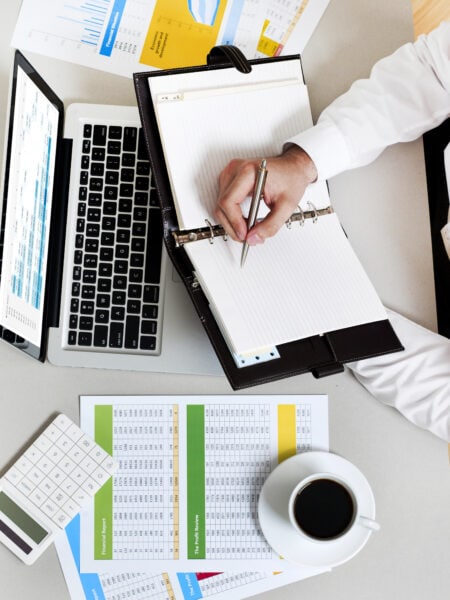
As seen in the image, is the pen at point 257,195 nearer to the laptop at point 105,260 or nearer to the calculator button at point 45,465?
the laptop at point 105,260

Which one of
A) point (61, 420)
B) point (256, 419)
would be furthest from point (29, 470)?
point (256, 419)

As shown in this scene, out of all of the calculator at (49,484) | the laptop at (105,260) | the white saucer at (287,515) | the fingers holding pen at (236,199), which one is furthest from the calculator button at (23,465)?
the fingers holding pen at (236,199)

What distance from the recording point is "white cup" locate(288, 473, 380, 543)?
0.83 meters

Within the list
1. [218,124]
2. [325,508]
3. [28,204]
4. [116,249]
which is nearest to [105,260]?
[116,249]

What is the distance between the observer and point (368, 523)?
831 mm

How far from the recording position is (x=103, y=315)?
90 centimetres

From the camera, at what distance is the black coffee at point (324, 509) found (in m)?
0.83

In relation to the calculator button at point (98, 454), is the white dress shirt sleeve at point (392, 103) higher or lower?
higher

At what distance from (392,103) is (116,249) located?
0.45m

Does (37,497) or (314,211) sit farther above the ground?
(314,211)

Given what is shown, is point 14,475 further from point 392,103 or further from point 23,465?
point 392,103

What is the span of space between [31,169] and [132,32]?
0.32 meters

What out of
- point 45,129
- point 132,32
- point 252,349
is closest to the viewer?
point 252,349

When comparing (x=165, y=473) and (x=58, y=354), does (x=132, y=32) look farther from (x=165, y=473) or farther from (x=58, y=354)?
(x=165, y=473)
